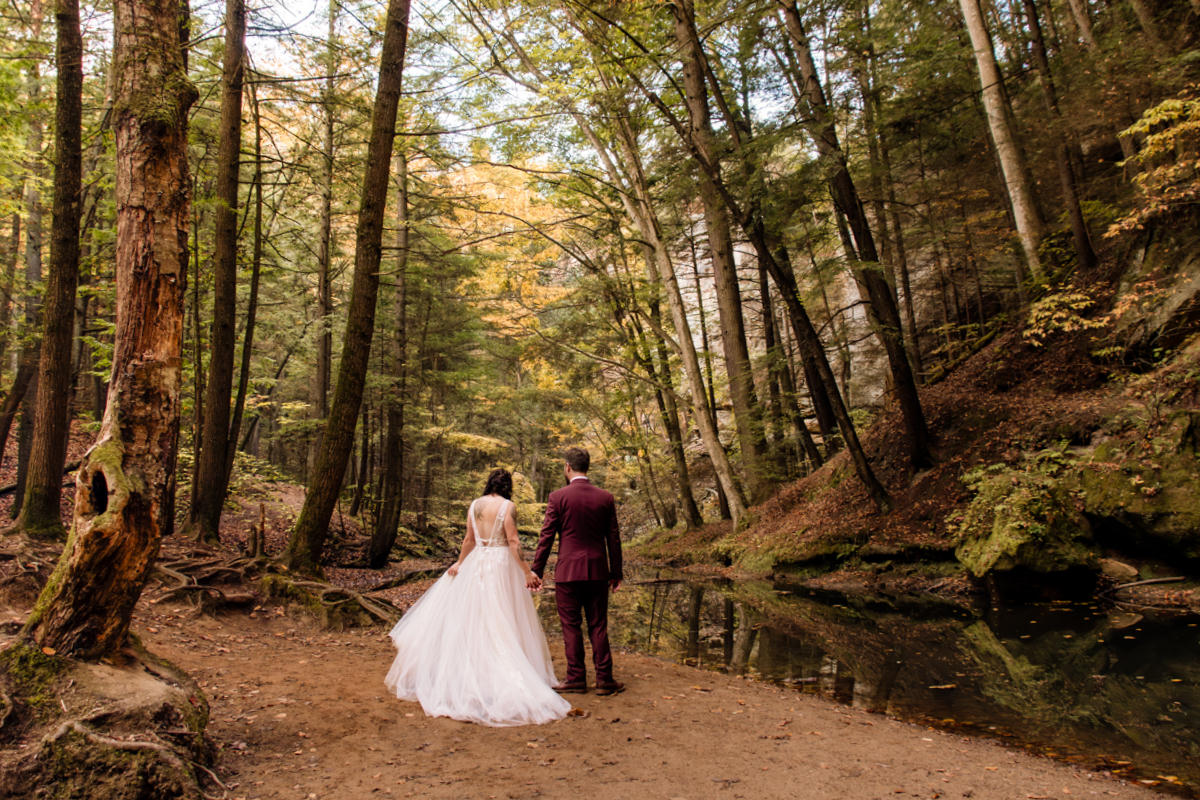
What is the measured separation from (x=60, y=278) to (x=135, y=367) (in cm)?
612

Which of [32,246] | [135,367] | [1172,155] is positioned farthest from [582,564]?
[32,246]

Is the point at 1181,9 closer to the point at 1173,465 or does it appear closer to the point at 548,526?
the point at 1173,465

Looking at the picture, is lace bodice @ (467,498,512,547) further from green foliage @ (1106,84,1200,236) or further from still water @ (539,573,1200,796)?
green foliage @ (1106,84,1200,236)

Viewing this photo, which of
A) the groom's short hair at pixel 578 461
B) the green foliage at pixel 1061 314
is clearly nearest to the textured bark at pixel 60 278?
the groom's short hair at pixel 578 461

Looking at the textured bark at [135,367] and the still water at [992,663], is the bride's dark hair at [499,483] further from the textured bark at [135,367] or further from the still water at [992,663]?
the still water at [992,663]

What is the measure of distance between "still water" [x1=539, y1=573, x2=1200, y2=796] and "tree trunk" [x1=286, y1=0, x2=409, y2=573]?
3.38 metres

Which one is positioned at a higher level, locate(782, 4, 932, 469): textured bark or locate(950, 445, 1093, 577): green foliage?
locate(782, 4, 932, 469): textured bark

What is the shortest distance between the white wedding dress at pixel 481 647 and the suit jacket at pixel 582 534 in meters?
0.41

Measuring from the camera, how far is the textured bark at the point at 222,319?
9.30 m

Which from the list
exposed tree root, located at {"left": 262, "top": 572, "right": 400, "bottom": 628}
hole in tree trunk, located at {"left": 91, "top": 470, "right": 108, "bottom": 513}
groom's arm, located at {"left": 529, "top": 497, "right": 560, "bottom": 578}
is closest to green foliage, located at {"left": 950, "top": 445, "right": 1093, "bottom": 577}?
groom's arm, located at {"left": 529, "top": 497, "right": 560, "bottom": 578}

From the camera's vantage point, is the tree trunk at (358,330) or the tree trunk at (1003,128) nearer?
the tree trunk at (358,330)

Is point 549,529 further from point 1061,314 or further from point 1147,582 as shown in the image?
point 1061,314

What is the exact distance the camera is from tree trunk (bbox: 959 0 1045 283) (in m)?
11.3

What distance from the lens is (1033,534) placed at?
324 inches
